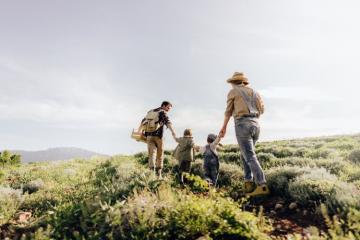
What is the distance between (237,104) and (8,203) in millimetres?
5356

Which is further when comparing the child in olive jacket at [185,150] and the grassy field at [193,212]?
the child in olive jacket at [185,150]

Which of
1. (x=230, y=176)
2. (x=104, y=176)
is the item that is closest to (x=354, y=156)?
(x=230, y=176)

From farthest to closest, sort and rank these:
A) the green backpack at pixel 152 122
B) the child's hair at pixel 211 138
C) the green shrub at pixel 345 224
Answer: the child's hair at pixel 211 138
the green backpack at pixel 152 122
the green shrub at pixel 345 224

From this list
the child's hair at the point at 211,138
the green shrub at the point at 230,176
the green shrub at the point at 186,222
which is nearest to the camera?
the green shrub at the point at 186,222

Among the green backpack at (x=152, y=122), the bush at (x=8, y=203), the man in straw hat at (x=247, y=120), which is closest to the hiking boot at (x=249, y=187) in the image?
the man in straw hat at (x=247, y=120)

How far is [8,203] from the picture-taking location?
317 inches

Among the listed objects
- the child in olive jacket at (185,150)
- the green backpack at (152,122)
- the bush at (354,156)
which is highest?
the green backpack at (152,122)

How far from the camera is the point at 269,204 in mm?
8406

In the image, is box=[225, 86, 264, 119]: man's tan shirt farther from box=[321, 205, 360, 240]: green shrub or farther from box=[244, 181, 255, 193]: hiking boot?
box=[321, 205, 360, 240]: green shrub

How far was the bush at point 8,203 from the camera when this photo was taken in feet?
24.1

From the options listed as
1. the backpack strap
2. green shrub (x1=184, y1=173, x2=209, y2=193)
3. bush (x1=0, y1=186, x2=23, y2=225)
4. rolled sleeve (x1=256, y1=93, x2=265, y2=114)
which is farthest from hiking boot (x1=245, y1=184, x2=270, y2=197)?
bush (x1=0, y1=186, x2=23, y2=225)

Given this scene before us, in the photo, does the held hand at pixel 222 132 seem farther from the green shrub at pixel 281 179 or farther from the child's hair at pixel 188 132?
the child's hair at pixel 188 132

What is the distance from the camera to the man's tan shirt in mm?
8320

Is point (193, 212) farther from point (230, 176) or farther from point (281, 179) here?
point (230, 176)
